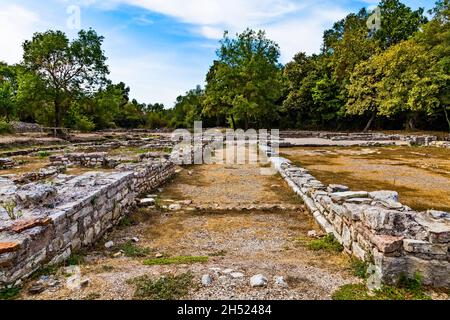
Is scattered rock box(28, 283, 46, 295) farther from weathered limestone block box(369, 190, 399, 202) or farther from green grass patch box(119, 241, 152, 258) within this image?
weathered limestone block box(369, 190, 399, 202)

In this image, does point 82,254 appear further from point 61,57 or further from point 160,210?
point 61,57

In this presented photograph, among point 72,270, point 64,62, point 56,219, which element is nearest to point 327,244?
point 72,270

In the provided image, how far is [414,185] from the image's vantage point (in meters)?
9.25

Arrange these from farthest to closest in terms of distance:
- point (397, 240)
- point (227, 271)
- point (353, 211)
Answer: point (353, 211) < point (227, 271) < point (397, 240)

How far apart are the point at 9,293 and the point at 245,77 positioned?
34.2 m

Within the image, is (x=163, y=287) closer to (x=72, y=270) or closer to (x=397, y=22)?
(x=72, y=270)

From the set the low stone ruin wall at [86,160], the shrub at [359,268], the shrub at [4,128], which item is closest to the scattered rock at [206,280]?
the shrub at [359,268]

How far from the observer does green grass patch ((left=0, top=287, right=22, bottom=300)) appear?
2.87 m

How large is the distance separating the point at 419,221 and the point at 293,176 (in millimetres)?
5718

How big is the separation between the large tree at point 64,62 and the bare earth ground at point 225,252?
72.2ft

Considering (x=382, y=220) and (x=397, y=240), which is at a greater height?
(x=382, y=220)

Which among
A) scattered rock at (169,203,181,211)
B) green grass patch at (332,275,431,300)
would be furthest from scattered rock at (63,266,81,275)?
scattered rock at (169,203,181,211)

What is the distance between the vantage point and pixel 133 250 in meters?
4.62
